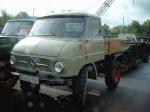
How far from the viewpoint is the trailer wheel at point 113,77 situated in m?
9.55

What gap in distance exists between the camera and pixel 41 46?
6.80 metres

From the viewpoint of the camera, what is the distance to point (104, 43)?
8461 millimetres

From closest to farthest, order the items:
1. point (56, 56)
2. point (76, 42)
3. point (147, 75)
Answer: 1. point (56, 56)
2. point (76, 42)
3. point (147, 75)

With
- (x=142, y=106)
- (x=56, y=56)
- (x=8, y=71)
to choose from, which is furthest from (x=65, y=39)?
(x=142, y=106)

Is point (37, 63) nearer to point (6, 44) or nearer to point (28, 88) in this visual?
point (28, 88)

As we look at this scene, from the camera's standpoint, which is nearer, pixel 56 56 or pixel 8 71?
pixel 56 56

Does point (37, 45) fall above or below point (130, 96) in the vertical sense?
above

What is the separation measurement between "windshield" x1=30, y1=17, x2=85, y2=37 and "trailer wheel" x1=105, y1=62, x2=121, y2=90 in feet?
8.97

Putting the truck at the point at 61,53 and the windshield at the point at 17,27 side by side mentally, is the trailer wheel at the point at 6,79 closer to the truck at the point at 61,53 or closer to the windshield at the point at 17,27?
the truck at the point at 61,53

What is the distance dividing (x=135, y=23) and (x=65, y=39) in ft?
247

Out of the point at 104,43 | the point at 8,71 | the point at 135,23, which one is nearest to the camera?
the point at 8,71

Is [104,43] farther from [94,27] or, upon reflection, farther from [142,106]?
[142,106]

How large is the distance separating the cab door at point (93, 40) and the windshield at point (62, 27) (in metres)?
0.22

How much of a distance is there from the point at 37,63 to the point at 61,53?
0.68m
